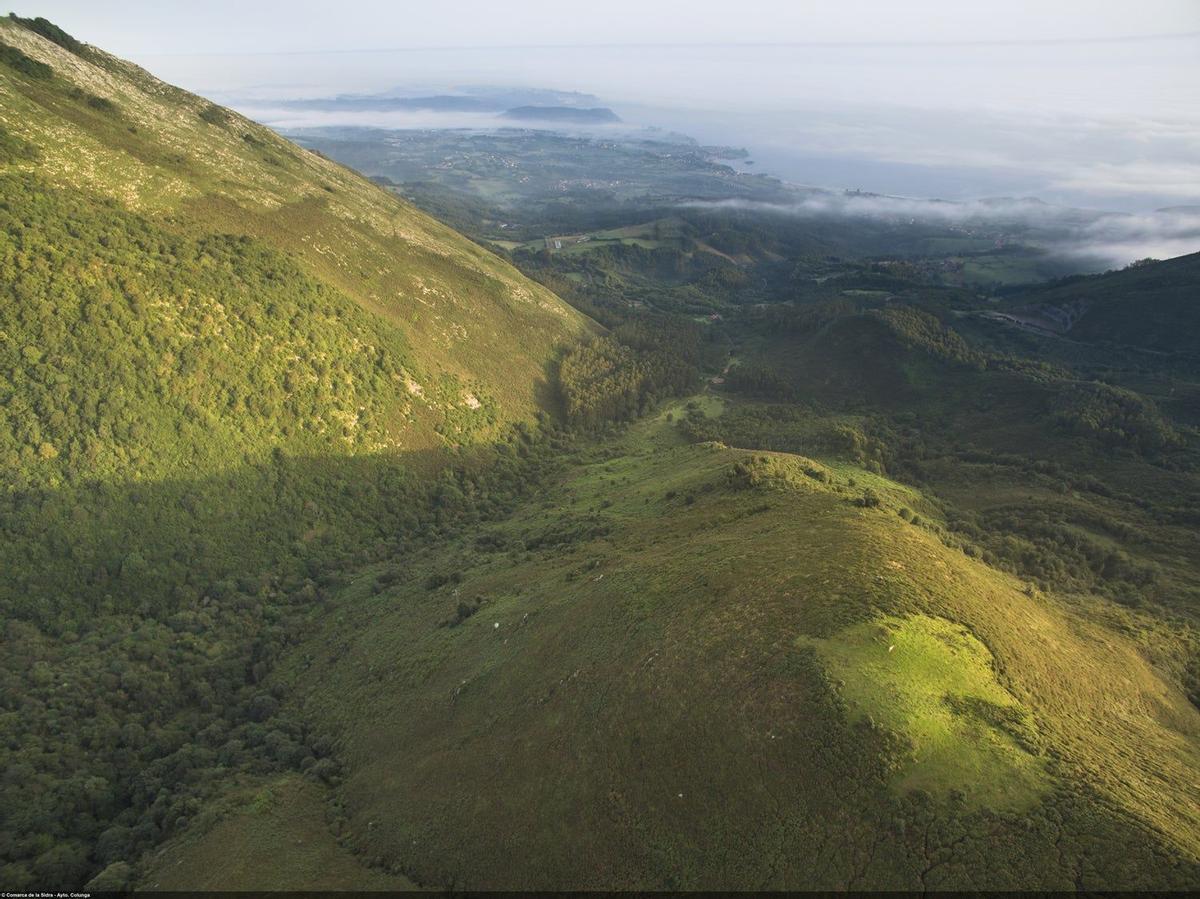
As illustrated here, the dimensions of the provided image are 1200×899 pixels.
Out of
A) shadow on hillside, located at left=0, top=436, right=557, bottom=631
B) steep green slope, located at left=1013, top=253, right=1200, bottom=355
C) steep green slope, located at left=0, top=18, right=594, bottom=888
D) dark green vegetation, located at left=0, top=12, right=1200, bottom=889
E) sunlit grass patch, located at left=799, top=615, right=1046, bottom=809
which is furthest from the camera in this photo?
steep green slope, located at left=1013, top=253, right=1200, bottom=355

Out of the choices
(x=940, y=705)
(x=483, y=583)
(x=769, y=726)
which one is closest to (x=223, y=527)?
(x=483, y=583)

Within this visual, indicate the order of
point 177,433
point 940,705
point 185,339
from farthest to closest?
point 185,339
point 177,433
point 940,705

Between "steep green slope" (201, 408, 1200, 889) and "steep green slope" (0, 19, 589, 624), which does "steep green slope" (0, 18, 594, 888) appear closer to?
"steep green slope" (0, 19, 589, 624)

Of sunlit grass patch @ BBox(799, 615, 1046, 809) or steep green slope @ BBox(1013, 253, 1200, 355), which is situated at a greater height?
steep green slope @ BBox(1013, 253, 1200, 355)

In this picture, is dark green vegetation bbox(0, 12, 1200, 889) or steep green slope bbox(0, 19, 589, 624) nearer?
dark green vegetation bbox(0, 12, 1200, 889)

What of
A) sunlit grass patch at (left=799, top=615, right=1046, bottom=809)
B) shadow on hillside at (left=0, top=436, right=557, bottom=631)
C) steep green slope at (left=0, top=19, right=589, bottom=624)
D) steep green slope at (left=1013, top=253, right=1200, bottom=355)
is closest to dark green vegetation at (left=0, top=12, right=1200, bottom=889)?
sunlit grass patch at (left=799, top=615, right=1046, bottom=809)

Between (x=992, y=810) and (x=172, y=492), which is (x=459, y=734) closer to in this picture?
(x=992, y=810)

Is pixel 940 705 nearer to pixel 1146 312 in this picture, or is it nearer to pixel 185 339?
pixel 185 339
